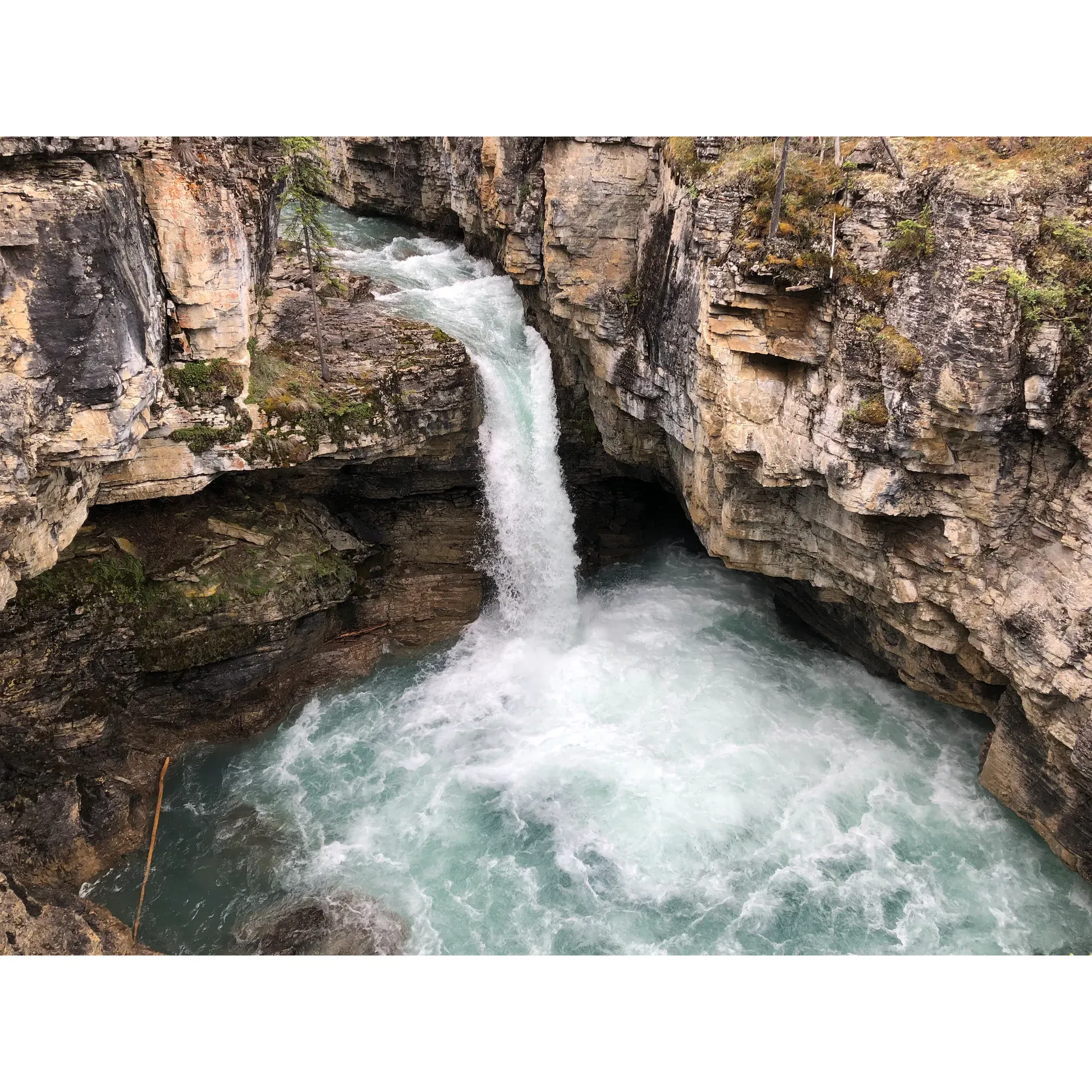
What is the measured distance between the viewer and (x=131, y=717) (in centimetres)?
2008

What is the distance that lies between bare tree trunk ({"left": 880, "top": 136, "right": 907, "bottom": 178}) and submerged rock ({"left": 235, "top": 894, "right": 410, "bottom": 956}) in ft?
58.8

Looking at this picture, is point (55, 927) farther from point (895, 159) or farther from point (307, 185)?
point (895, 159)

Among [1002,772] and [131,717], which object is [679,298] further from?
[131,717]

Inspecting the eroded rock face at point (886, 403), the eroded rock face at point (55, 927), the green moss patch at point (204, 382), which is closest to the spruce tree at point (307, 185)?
the green moss patch at point (204, 382)

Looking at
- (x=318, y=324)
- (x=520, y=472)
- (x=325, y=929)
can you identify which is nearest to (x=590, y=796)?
(x=325, y=929)

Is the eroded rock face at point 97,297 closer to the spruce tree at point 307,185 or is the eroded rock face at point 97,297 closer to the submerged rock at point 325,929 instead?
the spruce tree at point 307,185

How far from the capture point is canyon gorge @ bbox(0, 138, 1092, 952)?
13594 millimetres

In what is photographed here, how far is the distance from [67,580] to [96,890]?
7.13 m

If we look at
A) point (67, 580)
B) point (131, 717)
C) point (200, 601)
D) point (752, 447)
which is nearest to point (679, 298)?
point (752, 447)

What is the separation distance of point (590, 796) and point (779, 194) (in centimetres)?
1398

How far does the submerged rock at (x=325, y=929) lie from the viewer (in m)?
16.1

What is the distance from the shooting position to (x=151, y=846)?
18359mm

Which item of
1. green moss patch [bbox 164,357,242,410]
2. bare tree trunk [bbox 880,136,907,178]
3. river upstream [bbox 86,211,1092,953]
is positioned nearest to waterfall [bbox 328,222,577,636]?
river upstream [bbox 86,211,1092,953]

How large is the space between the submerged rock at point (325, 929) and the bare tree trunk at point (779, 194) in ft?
53.3
